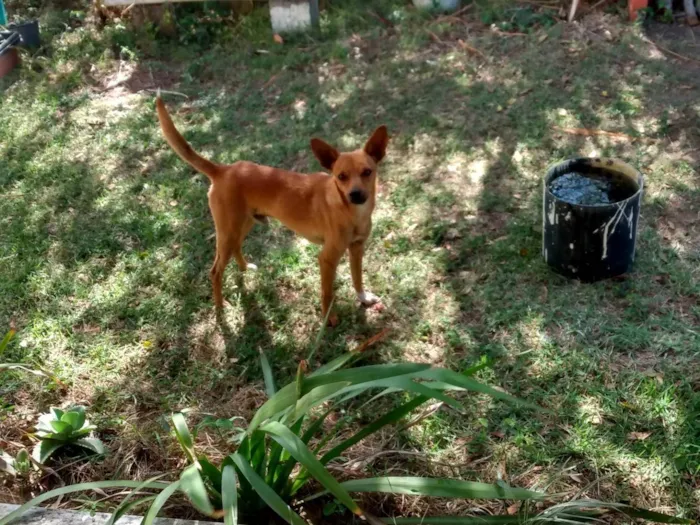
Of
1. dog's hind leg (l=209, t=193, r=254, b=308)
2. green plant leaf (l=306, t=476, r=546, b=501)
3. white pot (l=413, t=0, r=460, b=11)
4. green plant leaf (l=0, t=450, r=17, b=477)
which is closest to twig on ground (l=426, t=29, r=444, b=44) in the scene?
white pot (l=413, t=0, r=460, b=11)

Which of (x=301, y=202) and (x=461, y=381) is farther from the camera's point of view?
(x=301, y=202)

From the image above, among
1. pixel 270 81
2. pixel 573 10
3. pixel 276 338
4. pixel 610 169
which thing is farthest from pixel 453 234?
pixel 573 10

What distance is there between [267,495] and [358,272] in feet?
6.71

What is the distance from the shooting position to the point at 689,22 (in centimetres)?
646

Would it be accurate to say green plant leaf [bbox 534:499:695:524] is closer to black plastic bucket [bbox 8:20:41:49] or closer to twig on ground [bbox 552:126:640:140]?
twig on ground [bbox 552:126:640:140]

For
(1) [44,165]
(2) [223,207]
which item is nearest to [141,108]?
(1) [44,165]

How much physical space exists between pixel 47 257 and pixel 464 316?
3.04m

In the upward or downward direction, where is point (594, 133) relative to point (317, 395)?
downward

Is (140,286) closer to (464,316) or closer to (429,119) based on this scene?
(464,316)

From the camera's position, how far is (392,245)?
14.9 ft

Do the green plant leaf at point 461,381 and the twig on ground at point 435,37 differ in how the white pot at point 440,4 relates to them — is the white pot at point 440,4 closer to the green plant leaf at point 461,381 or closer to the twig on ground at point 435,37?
the twig on ground at point 435,37

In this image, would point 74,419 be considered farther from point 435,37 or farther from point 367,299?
point 435,37

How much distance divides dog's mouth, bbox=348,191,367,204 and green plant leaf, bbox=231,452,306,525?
5.36 feet

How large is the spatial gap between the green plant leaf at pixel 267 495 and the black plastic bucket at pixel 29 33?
23.6ft
